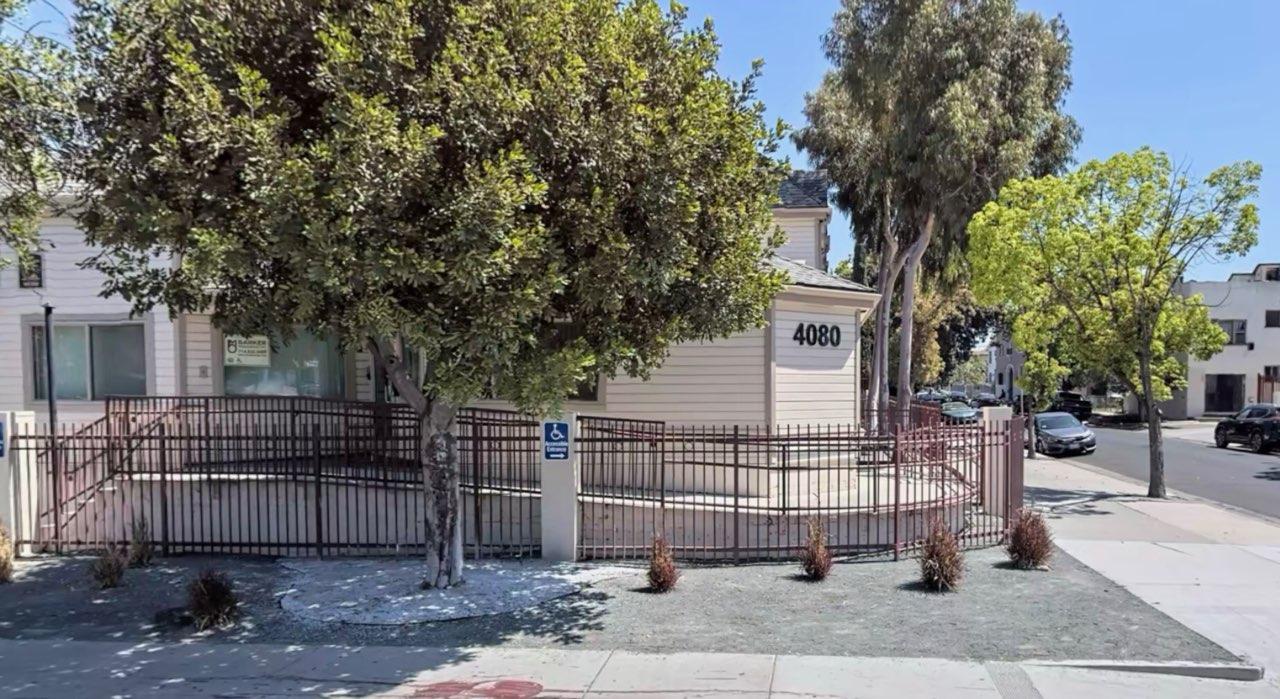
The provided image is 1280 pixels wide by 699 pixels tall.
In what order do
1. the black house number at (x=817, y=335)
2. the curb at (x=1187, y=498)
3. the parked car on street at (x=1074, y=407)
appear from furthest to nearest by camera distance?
the parked car on street at (x=1074, y=407)
the curb at (x=1187, y=498)
the black house number at (x=817, y=335)

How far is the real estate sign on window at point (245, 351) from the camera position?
12781 millimetres

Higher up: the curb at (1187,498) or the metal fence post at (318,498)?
the metal fence post at (318,498)

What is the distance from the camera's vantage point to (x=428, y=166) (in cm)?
592

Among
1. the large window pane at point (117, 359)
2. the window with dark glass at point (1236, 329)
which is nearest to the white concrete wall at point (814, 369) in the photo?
the large window pane at point (117, 359)

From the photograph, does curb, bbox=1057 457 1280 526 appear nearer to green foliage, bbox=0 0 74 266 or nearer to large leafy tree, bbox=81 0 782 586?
large leafy tree, bbox=81 0 782 586

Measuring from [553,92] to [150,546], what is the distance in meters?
7.73

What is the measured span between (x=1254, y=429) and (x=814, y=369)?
23526 mm

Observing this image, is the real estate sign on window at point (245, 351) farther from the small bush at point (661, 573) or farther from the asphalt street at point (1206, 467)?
the asphalt street at point (1206, 467)

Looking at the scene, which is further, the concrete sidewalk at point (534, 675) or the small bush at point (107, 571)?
the small bush at point (107, 571)

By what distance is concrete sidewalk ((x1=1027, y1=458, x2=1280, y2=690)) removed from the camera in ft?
24.1

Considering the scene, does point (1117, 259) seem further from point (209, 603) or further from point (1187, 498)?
point (209, 603)

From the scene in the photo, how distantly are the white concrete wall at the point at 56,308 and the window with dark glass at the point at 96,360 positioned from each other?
171mm

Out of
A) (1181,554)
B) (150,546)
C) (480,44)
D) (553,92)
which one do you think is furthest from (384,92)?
(1181,554)

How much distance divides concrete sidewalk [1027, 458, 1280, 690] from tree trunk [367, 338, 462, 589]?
6.95m
